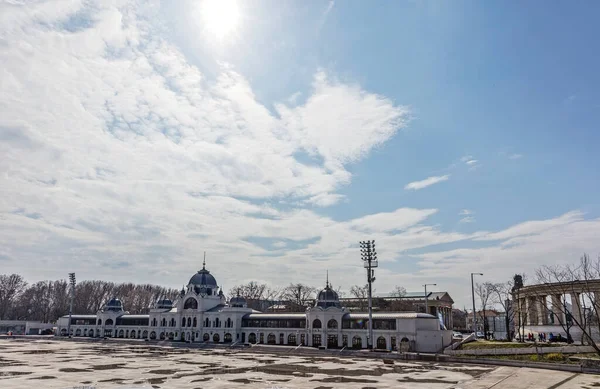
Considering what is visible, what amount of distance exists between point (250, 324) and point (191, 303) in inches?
752

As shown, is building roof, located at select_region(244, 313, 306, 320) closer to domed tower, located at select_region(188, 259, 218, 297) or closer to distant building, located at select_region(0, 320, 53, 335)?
domed tower, located at select_region(188, 259, 218, 297)

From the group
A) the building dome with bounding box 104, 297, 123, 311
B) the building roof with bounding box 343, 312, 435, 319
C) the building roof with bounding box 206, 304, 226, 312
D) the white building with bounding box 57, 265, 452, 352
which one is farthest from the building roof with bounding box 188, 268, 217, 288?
the building roof with bounding box 343, 312, 435, 319

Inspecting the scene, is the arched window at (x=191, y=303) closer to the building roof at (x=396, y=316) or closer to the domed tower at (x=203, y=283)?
the domed tower at (x=203, y=283)

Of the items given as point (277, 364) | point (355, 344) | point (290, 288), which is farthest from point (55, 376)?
point (290, 288)

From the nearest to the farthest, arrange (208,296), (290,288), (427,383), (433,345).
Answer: (427,383)
(433,345)
(208,296)
(290,288)

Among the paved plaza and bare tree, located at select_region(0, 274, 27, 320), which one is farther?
bare tree, located at select_region(0, 274, 27, 320)

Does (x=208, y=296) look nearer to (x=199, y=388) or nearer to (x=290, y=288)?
(x=290, y=288)

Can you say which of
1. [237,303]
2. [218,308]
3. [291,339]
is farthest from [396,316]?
[218,308]

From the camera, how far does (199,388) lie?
36.6 metres

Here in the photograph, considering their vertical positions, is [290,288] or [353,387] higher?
[290,288]

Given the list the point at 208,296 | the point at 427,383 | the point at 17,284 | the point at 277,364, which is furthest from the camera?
the point at 17,284

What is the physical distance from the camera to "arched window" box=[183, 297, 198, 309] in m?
113

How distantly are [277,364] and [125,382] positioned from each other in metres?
22.3

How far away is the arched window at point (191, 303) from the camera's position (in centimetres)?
11253
